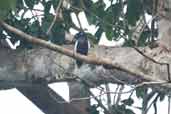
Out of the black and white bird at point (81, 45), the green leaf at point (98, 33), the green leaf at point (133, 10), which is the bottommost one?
the black and white bird at point (81, 45)

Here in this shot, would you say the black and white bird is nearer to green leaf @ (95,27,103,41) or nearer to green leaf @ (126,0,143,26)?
green leaf @ (126,0,143,26)

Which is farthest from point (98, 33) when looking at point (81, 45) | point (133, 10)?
point (81, 45)

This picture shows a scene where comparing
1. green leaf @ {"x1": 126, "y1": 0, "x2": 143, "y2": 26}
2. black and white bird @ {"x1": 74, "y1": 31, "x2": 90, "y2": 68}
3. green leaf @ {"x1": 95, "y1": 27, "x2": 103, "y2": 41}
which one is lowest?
black and white bird @ {"x1": 74, "y1": 31, "x2": 90, "y2": 68}

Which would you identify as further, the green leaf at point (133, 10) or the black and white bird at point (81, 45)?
the green leaf at point (133, 10)

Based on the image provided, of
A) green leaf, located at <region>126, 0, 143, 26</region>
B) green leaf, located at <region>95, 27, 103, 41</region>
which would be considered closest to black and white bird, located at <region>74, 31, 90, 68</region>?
green leaf, located at <region>126, 0, 143, 26</region>

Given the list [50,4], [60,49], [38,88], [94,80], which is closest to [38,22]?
[50,4]

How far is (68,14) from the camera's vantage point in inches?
108

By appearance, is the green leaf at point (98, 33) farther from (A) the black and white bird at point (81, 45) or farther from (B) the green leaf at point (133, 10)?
(A) the black and white bird at point (81, 45)

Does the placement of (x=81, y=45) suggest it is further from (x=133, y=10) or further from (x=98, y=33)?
(x=98, y=33)

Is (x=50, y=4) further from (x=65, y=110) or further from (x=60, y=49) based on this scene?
(x=60, y=49)

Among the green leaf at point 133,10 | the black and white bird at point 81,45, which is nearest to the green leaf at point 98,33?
the green leaf at point 133,10

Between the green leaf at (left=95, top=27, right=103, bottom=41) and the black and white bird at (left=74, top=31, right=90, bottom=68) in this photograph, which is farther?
the green leaf at (left=95, top=27, right=103, bottom=41)

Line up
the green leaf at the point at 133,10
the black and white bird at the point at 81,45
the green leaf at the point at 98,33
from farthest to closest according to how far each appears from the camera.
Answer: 1. the green leaf at the point at 98,33
2. the green leaf at the point at 133,10
3. the black and white bird at the point at 81,45

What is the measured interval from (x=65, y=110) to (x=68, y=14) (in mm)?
462
